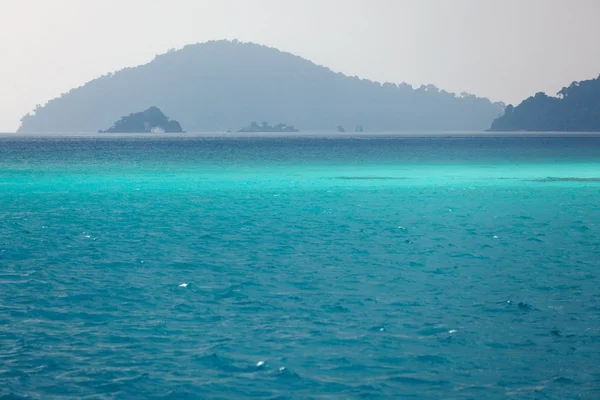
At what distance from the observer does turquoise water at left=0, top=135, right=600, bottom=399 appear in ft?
34.1

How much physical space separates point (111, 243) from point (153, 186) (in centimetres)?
2179

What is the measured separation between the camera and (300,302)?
14.4 metres

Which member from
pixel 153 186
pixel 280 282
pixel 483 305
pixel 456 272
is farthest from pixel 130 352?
pixel 153 186

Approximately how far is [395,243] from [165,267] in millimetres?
7361

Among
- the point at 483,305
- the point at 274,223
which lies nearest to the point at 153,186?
the point at 274,223

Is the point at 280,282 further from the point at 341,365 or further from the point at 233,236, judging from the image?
the point at 233,236

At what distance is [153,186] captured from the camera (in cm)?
4350

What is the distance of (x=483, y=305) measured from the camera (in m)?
14.3

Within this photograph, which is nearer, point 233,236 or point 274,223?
point 233,236

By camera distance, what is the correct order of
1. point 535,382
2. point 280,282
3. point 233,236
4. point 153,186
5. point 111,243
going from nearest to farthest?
point 535,382
point 280,282
point 111,243
point 233,236
point 153,186

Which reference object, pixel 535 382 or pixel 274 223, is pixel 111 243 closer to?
pixel 274 223

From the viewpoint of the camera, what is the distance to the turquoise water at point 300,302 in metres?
10.4

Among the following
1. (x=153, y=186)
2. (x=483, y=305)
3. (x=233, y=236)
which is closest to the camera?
(x=483, y=305)

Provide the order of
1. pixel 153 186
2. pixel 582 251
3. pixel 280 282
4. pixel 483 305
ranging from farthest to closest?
1. pixel 153 186
2. pixel 582 251
3. pixel 280 282
4. pixel 483 305
